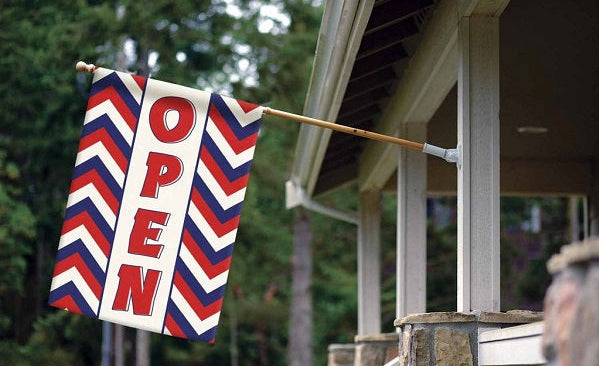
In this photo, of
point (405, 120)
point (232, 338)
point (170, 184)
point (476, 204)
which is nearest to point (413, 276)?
point (405, 120)

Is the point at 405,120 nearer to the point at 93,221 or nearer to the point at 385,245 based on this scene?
the point at 93,221

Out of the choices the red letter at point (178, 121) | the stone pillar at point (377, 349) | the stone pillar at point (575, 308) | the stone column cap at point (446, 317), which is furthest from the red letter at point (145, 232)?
the stone pillar at point (377, 349)

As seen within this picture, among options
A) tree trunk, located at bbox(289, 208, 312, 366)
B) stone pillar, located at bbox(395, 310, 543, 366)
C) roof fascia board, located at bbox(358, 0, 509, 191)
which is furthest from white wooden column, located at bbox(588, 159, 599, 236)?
tree trunk, located at bbox(289, 208, 312, 366)

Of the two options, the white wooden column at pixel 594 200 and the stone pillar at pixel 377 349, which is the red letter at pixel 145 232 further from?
the white wooden column at pixel 594 200

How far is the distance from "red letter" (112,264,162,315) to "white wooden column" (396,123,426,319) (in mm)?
2754

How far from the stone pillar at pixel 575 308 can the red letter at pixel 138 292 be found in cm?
227

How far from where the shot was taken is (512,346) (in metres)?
3.98

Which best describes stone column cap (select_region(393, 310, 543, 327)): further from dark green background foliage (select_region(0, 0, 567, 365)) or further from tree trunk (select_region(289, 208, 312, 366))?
tree trunk (select_region(289, 208, 312, 366))

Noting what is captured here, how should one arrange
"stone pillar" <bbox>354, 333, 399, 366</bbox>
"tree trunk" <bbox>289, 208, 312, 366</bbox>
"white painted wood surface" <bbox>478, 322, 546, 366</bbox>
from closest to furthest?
"white painted wood surface" <bbox>478, 322, 546, 366</bbox> → "stone pillar" <bbox>354, 333, 399, 366</bbox> → "tree trunk" <bbox>289, 208, 312, 366</bbox>

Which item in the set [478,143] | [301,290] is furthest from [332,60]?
[301,290]

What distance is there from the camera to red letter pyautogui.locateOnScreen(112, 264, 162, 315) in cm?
462

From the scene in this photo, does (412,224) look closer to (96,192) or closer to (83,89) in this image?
(96,192)

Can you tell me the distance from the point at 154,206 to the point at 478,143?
1442 millimetres

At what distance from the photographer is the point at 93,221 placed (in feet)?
15.7
